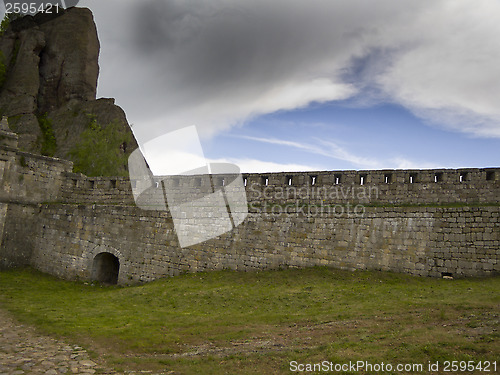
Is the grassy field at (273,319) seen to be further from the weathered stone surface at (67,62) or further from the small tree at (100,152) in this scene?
the weathered stone surface at (67,62)

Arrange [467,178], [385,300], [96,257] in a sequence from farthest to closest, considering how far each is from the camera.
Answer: [96,257]
[467,178]
[385,300]

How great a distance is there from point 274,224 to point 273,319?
19.8ft

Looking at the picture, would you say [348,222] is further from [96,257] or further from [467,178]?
[96,257]

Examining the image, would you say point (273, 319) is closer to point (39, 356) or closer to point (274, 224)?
point (274, 224)

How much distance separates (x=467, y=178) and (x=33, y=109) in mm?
43487

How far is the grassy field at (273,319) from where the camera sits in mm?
8102

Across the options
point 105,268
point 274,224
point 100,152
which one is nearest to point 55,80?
point 100,152

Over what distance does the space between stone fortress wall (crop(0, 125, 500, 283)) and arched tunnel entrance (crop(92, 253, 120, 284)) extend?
6 cm

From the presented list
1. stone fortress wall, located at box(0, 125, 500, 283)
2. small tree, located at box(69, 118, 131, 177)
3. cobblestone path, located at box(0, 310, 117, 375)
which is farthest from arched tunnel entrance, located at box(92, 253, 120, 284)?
small tree, located at box(69, 118, 131, 177)

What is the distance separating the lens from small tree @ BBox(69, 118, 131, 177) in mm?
37688

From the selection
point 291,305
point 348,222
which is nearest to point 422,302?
point 291,305

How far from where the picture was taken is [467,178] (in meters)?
14.9

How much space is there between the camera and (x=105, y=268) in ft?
70.4

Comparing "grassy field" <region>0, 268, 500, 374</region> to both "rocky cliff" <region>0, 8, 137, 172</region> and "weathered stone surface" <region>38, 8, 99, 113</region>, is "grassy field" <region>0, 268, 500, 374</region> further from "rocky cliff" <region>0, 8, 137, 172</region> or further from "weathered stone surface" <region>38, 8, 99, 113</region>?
"weathered stone surface" <region>38, 8, 99, 113</region>
